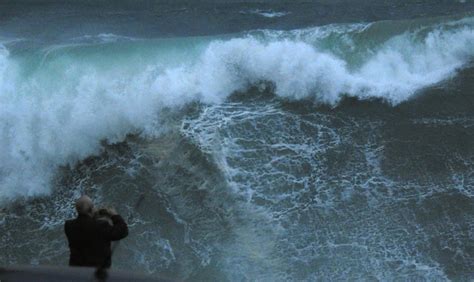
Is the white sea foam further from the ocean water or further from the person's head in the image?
the person's head

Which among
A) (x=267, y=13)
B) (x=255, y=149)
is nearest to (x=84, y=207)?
(x=255, y=149)

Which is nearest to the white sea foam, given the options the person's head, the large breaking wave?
the large breaking wave

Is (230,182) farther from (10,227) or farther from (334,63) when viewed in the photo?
(334,63)

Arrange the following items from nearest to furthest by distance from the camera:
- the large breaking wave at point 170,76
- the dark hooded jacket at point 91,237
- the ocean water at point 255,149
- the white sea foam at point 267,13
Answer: the dark hooded jacket at point 91,237 < the ocean water at point 255,149 < the large breaking wave at point 170,76 < the white sea foam at point 267,13

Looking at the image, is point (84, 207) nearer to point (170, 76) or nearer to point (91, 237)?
point (91, 237)

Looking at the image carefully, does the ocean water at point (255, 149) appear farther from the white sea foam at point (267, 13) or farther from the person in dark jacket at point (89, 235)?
the white sea foam at point (267, 13)

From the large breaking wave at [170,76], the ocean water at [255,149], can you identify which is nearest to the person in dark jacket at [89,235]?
the ocean water at [255,149]
